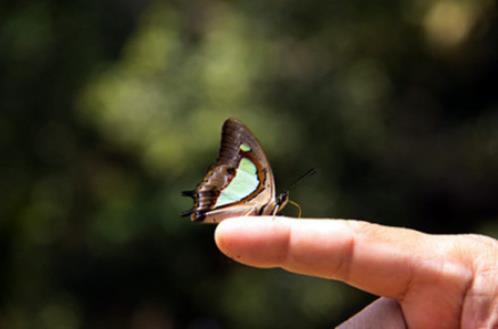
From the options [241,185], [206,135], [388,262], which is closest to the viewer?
[388,262]

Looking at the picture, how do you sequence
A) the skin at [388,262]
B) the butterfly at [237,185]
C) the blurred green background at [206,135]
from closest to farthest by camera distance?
1. the skin at [388,262]
2. the butterfly at [237,185]
3. the blurred green background at [206,135]

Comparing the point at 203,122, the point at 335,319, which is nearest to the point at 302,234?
the point at 203,122

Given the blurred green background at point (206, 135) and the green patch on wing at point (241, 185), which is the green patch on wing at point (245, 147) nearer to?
the green patch on wing at point (241, 185)

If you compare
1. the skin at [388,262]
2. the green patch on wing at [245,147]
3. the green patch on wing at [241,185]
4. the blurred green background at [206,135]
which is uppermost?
the blurred green background at [206,135]

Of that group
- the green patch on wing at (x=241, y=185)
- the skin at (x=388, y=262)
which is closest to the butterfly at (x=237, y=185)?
the green patch on wing at (x=241, y=185)

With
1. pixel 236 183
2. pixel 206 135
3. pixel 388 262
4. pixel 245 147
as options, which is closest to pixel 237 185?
pixel 236 183

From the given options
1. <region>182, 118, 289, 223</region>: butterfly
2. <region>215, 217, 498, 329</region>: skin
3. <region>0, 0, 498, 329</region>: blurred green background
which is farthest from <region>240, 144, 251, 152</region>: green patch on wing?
<region>0, 0, 498, 329</region>: blurred green background

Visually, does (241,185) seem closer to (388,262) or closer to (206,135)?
(388,262)
